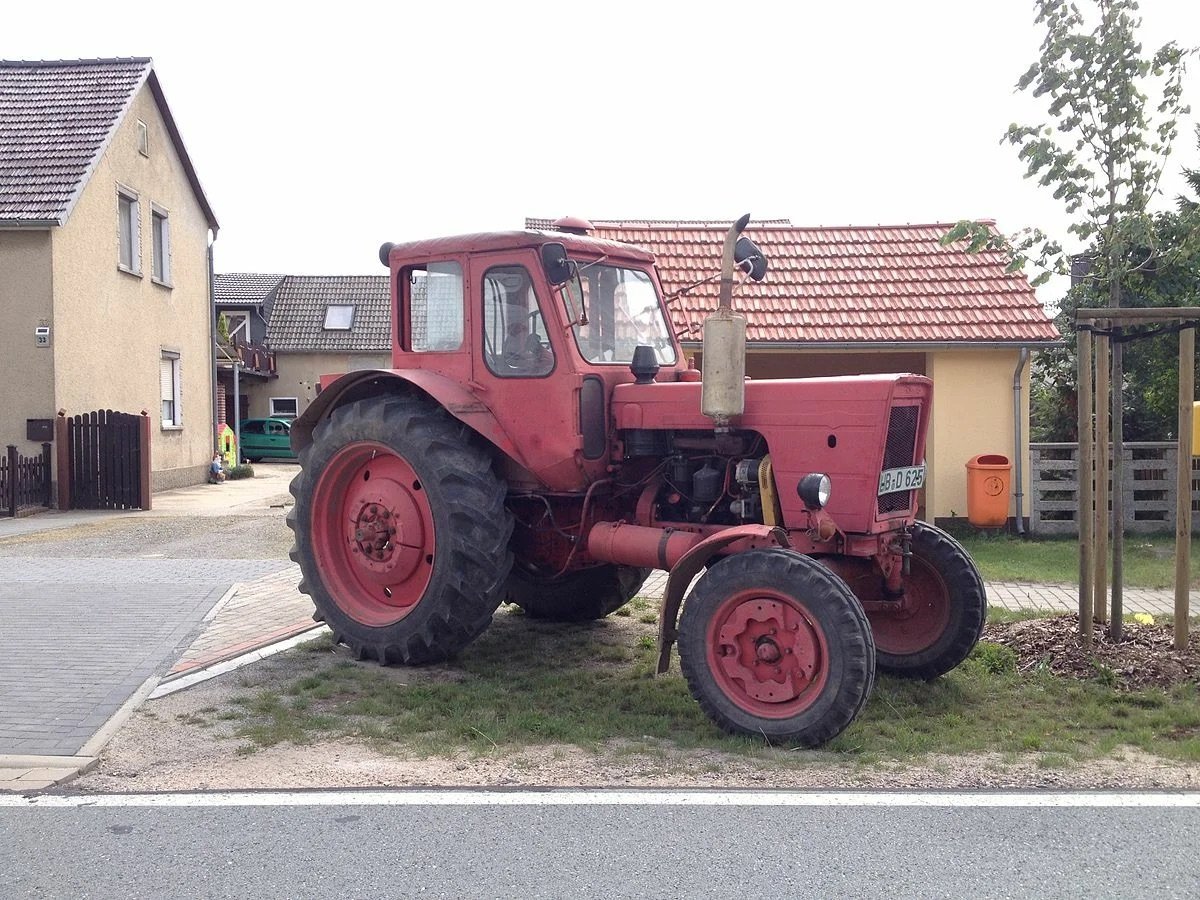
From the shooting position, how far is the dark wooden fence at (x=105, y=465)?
58.0 ft

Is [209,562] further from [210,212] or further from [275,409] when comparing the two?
[275,409]

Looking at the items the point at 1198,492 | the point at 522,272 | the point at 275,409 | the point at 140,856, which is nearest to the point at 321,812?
the point at 140,856

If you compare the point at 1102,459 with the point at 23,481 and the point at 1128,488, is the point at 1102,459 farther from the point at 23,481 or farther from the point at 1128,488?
the point at 23,481

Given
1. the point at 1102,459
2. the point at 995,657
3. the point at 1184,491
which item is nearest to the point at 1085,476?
the point at 1102,459

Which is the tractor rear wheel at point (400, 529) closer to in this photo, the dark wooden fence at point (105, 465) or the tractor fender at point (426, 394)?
the tractor fender at point (426, 394)

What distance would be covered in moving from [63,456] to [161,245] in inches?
244

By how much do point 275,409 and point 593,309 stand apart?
3564cm

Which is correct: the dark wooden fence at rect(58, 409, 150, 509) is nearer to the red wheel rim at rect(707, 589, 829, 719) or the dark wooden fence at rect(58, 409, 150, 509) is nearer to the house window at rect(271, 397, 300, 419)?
the red wheel rim at rect(707, 589, 829, 719)

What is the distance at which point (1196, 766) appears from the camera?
5258 mm

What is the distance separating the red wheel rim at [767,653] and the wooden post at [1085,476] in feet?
8.29

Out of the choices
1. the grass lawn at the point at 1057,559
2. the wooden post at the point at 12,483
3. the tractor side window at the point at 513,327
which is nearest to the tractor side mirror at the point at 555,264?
the tractor side window at the point at 513,327

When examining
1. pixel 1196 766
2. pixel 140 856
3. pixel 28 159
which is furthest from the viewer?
pixel 28 159

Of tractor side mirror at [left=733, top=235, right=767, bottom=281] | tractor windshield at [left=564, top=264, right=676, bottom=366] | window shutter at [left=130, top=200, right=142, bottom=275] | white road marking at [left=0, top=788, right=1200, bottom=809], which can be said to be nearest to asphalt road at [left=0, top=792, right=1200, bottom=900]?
white road marking at [left=0, top=788, right=1200, bottom=809]

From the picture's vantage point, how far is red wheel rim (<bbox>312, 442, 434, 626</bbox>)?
7.26 metres
